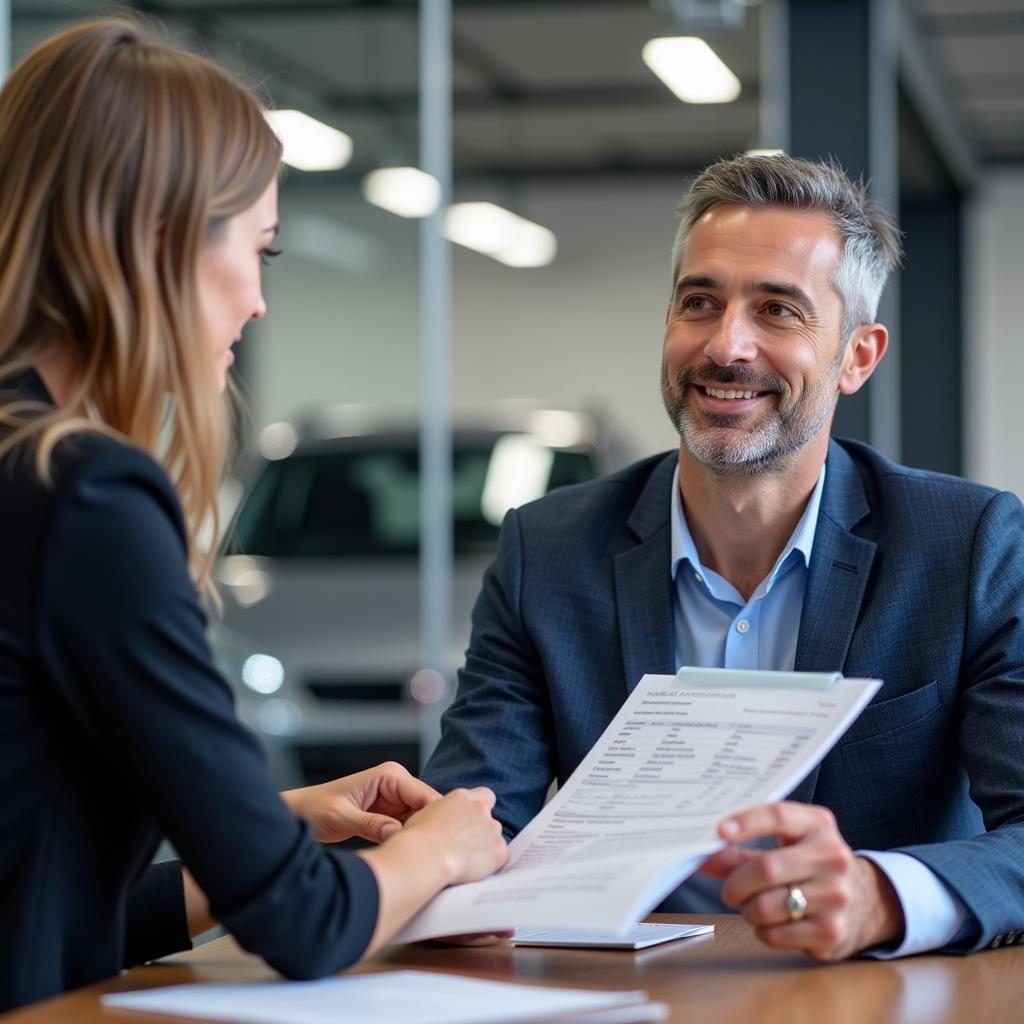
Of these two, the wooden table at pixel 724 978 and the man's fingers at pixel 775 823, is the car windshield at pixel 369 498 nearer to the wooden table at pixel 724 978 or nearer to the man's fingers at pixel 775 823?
the wooden table at pixel 724 978

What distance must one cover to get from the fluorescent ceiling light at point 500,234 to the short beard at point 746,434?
381 inches

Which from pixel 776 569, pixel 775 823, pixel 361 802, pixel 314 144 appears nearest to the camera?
pixel 775 823

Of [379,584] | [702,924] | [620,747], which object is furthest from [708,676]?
[379,584]

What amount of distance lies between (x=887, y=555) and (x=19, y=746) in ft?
3.58

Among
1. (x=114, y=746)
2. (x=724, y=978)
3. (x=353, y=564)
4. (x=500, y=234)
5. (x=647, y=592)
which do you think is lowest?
(x=724, y=978)

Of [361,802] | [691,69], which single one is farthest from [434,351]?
[361,802]

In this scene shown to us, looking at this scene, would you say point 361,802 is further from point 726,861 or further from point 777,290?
point 777,290

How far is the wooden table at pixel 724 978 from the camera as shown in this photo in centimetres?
130

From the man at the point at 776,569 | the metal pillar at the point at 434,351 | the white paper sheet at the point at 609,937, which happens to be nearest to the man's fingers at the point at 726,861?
the white paper sheet at the point at 609,937

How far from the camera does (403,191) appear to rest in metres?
6.11

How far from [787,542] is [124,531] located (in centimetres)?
109

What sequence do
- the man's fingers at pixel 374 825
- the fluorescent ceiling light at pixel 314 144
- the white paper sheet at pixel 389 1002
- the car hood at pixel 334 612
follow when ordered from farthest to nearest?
the fluorescent ceiling light at pixel 314 144 < the car hood at pixel 334 612 < the man's fingers at pixel 374 825 < the white paper sheet at pixel 389 1002

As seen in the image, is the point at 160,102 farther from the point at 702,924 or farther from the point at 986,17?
the point at 986,17

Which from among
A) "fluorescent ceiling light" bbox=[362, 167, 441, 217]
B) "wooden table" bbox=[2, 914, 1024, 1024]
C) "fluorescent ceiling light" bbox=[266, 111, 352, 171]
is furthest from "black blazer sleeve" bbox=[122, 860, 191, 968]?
"fluorescent ceiling light" bbox=[362, 167, 441, 217]
